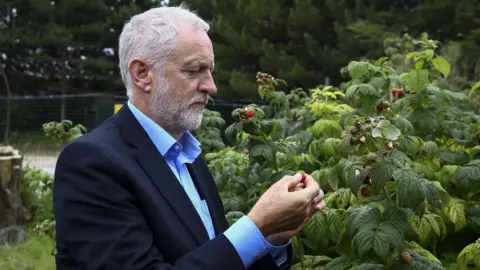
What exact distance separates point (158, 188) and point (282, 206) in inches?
12.7

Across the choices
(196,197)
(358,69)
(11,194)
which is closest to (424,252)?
(358,69)

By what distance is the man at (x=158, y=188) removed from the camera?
1.61m

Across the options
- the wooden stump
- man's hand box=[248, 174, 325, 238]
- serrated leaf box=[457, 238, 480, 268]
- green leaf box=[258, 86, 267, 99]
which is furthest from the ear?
the wooden stump

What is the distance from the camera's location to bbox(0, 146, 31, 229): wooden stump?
23.7 feet

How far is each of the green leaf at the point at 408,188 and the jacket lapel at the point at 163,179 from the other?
0.98m

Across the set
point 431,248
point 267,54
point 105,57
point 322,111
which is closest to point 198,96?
point 431,248

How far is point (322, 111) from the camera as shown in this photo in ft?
14.6

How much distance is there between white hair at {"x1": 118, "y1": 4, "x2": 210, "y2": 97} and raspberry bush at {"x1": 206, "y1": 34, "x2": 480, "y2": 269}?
2.78ft

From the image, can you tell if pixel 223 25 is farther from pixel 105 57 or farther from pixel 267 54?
pixel 105 57

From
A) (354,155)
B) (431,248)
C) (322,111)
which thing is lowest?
(431,248)

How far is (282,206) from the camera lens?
166 cm

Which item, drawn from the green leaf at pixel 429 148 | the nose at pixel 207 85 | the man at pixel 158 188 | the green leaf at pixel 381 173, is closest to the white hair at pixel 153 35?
the man at pixel 158 188

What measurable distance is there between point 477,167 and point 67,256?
7.88 ft

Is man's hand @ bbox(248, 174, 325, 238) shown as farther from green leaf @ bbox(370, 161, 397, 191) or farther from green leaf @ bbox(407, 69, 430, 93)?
green leaf @ bbox(407, 69, 430, 93)
